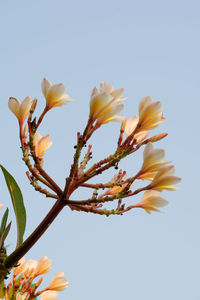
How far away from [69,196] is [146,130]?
0.52 metres

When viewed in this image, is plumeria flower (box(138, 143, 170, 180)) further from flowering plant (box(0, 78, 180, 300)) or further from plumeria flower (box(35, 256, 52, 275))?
plumeria flower (box(35, 256, 52, 275))

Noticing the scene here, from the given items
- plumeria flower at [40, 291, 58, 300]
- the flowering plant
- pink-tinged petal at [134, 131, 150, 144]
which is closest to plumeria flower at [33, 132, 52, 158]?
the flowering plant

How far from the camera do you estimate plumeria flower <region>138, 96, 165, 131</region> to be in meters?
2.05

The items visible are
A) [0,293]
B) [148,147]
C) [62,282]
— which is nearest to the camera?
[148,147]

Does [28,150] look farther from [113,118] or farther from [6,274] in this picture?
[6,274]

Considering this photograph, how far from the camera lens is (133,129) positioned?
215 centimetres

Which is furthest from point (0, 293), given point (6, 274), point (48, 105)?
point (48, 105)

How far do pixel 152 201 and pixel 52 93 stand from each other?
770mm

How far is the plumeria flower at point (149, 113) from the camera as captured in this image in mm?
2051

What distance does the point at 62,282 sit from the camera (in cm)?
279

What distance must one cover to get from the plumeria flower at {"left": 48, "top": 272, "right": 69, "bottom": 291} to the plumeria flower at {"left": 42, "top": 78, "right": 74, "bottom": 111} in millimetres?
1241

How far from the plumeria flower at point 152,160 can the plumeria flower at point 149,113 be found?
0.17 metres

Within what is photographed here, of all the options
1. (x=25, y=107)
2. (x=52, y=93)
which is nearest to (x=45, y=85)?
(x=52, y=93)

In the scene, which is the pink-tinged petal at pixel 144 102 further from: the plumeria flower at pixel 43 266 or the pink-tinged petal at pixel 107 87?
the plumeria flower at pixel 43 266
